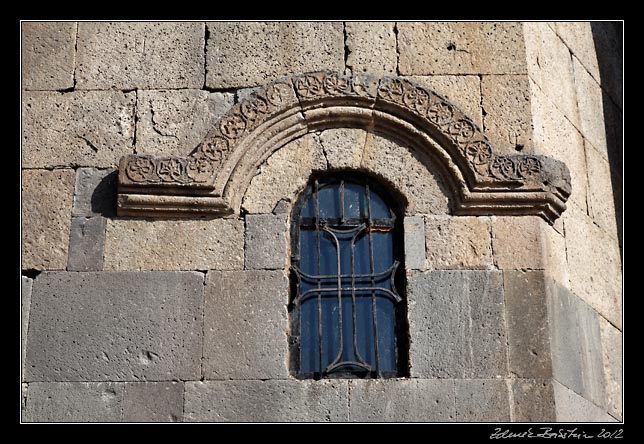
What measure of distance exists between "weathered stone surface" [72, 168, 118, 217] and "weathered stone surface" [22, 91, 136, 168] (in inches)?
2.7

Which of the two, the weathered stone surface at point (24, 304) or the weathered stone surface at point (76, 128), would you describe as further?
the weathered stone surface at point (76, 128)

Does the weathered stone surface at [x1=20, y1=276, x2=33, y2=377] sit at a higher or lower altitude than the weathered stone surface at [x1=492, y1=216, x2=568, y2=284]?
lower

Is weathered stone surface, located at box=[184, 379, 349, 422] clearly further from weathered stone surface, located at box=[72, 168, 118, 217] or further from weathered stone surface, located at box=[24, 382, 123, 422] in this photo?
weathered stone surface, located at box=[72, 168, 118, 217]

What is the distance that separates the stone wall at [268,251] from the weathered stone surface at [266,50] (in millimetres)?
13

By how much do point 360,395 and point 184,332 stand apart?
107cm

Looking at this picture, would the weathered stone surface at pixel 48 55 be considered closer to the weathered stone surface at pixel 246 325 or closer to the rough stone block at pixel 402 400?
the weathered stone surface at pixel 246 325

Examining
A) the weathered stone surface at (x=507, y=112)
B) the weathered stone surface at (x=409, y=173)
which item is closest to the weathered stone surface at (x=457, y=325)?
the weathered stone surface at (x=409, y=173)

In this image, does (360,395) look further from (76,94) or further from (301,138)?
(76,94)

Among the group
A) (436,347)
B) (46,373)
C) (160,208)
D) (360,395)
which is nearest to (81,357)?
(46,373)

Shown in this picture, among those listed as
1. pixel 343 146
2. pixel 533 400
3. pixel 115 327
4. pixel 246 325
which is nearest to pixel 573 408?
pixel 533 400

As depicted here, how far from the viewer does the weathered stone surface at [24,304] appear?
659 centimetres

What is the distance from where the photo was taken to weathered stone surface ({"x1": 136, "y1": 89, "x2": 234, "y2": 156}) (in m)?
7.05

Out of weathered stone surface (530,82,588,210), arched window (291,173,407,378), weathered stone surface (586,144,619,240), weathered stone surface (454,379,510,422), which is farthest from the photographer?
weathered stone surface (586,144,619,240)

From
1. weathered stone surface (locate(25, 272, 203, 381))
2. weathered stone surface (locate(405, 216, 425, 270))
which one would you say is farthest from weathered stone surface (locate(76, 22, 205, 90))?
weathered stone surface (locate(405, 216, 425, 270))
